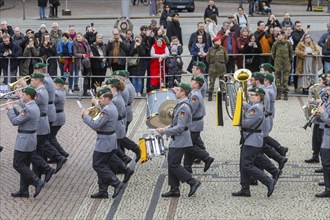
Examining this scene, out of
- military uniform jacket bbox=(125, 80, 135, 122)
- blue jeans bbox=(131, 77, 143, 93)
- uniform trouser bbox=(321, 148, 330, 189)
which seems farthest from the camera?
blue jeans bbox=(131, 77, 143, 93)

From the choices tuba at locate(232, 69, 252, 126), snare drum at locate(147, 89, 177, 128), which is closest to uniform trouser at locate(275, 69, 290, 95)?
snare drum at locate(147, 89, 177, 128)

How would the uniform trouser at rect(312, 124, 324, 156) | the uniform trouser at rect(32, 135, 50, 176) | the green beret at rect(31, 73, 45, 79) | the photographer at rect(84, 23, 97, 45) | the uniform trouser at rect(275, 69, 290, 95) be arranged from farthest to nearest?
the photographer at rect(84, 23, 97, 45), the uniform trouser at rect(275, 69, 290, 95), the uniform trouser at rect(312, 124, 324, 156), the green beret at rect(31, 73, 45, 79), the uniform trouser at rect(32, 135, 50, 176)

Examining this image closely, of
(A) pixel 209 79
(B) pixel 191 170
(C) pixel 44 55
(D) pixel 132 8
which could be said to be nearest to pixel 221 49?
(A) pixel 209 79

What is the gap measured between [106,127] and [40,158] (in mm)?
1388

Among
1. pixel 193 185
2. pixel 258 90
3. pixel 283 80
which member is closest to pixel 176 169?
pixel 193 185

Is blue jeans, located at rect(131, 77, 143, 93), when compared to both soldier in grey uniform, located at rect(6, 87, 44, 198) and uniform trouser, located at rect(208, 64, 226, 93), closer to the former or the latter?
uniform trouser, located at rect(208, 64, 226, 93)

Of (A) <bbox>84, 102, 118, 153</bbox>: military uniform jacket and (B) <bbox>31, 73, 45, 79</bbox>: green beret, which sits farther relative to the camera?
(B) <bbox>31, 73, 45, 79</bbox>: green beret

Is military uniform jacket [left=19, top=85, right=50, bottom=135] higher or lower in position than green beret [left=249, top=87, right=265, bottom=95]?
lower

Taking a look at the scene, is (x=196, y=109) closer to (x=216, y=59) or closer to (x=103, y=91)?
(x=103, y=91)

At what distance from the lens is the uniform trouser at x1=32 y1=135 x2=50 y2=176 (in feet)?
49.6

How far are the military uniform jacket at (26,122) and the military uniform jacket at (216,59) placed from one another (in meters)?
8.50

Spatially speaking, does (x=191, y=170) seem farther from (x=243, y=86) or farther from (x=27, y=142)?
(x=27, y=142)

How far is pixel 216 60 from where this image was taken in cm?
2262

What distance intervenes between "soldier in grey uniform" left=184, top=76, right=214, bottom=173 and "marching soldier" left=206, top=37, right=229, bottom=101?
682 cm
